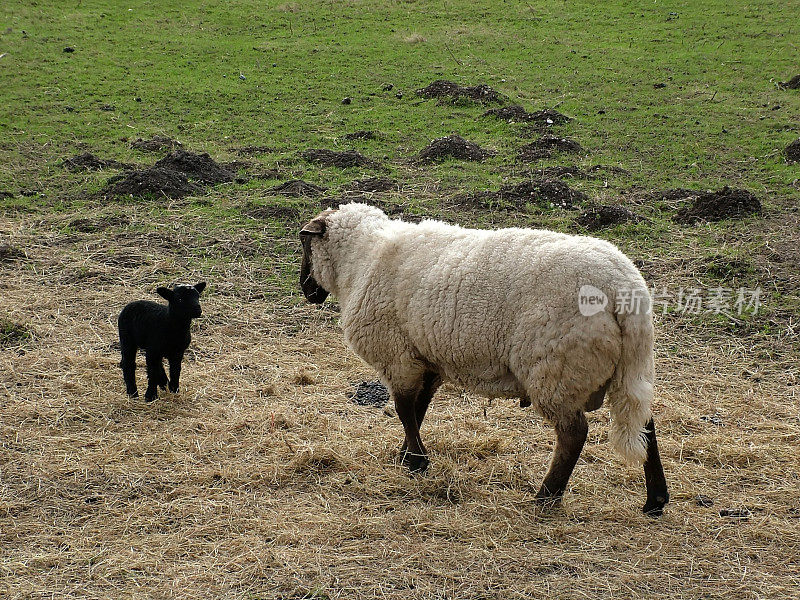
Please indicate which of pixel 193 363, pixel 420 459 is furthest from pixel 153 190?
pixel 420 459

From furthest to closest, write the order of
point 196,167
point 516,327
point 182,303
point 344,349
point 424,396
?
point 196,167, point 344,349, point 182,303, point 424,396, point 516,327

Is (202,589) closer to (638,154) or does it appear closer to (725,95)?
(638,154)

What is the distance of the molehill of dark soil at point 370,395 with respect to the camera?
700 centimetres

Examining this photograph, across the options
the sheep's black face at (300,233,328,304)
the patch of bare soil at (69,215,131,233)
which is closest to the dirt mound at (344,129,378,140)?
the patch of bare soil at (69,215,131,233)

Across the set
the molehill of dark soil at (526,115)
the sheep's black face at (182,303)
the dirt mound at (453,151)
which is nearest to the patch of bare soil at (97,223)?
the sheep's black face at (182,303)

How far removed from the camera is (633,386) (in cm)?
489

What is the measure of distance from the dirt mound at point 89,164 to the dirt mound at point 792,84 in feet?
44.3

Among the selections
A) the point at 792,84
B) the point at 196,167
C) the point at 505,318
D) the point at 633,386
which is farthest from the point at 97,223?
the point at 792,84

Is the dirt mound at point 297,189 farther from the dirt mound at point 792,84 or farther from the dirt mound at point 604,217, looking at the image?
the dirt mound at point 792,84

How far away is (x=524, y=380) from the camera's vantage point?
507cm

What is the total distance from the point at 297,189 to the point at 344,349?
4.60 m

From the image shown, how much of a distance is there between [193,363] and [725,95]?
43.4 ft

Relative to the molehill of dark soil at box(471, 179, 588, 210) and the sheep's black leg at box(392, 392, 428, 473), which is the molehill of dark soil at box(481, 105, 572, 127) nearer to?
the molehill of dark soil at box(471, 179, 588, 210)

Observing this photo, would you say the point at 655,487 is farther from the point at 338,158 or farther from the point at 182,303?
the point at 338,158
